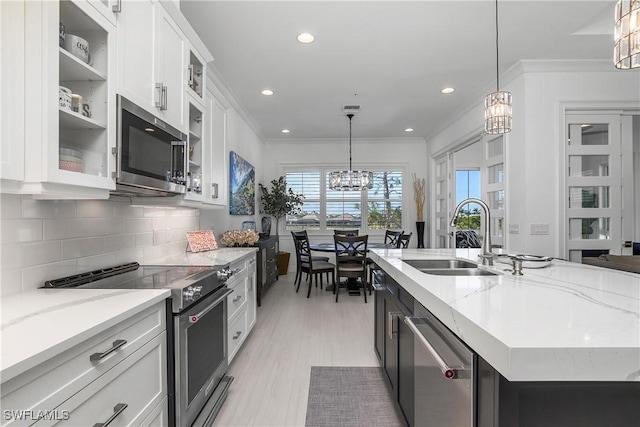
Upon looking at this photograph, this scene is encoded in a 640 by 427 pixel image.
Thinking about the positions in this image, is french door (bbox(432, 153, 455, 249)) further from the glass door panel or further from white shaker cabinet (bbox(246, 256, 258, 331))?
white shaker cabinet (bbox(246, 256, 258, 331))

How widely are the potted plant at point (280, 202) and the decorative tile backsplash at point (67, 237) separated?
354cm

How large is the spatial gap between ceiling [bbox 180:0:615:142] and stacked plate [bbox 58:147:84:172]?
5.46 feet

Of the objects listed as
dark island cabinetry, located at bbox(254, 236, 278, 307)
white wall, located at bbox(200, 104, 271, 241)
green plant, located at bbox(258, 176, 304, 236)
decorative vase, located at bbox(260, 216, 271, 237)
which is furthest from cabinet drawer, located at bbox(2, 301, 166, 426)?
green plant, located at bbox(258, 176, 304, 236)

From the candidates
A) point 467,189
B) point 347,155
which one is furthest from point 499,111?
point 467,189

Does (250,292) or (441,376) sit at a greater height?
(441,376)

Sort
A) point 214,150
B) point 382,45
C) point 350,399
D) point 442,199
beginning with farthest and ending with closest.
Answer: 1. point 442,199
2. point 214,150
3. point 382,45
4. point 350,399

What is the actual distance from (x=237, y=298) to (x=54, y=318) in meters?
1.61

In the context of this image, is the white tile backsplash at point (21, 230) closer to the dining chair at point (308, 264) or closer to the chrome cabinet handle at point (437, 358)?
the chrome cabinet handle at point (437, 358)

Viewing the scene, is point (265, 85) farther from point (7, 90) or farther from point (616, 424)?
point (616, 424)

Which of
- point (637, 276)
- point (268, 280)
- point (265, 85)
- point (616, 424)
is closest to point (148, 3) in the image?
point (265, 85)

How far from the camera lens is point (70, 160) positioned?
4.07 ft

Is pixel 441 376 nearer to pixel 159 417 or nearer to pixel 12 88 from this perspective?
pixel 159 417

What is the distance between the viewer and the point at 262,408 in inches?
79.3

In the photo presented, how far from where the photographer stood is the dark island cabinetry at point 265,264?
Result: 413 cm
